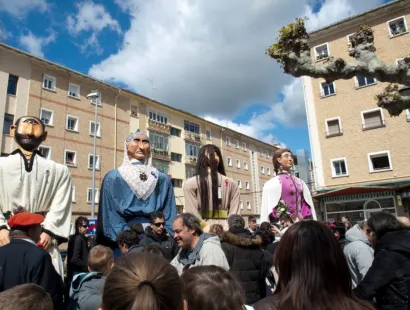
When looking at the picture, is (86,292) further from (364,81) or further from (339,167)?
(364,81)

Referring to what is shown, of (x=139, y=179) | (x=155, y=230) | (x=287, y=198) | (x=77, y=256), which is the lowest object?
(x=77, y=256)

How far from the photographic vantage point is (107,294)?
1430 millimetres

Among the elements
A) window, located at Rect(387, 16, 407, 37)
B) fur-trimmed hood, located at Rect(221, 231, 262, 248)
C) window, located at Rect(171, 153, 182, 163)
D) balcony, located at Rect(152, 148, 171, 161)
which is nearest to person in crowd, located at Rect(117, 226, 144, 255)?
fur-trimmed hood, located at Rect(221, 231, 262, 248)

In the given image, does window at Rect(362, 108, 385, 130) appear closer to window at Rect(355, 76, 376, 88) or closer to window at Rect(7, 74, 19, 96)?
window at Rect(355, 76, 376, 88)

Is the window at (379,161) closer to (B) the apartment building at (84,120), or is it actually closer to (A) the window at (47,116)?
(B) the apartment building at (84,120)

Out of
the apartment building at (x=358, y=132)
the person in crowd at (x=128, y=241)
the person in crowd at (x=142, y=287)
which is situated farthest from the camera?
the apartment building at (x=358, y=132)

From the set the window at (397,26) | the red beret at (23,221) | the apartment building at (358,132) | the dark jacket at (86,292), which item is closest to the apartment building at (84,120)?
the apartment building at (358,132)

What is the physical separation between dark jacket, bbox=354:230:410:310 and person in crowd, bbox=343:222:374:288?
106cm

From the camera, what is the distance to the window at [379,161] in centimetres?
2170

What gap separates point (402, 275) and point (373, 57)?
5.43m

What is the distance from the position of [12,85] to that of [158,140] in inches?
556

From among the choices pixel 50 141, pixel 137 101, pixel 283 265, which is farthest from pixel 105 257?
pixel 137 101

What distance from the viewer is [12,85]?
23.8 m

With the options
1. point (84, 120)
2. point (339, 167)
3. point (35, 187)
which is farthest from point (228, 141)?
point (35, 187)
